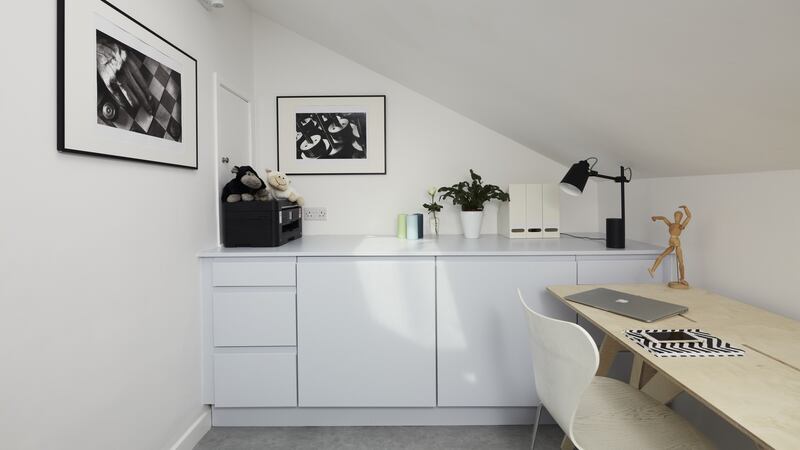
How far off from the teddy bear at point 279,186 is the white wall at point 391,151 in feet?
1.17

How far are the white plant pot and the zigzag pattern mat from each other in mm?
1487

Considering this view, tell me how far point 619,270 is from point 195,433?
2.18 m

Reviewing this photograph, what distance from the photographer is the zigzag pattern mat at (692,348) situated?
1220mm

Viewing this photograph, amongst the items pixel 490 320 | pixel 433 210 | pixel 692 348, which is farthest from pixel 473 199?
pixel 692 348

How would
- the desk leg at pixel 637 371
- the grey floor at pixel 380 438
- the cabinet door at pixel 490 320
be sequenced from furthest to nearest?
the cabinet door at pixel 490 320 < the grey floor at pixel 380 438 < the desk leg at pixel 637 371

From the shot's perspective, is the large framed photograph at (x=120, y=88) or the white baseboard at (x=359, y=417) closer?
the large framed photograph at (x=120, y=88)

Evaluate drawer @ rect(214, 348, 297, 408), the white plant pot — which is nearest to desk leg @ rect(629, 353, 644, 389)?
the white plant pot

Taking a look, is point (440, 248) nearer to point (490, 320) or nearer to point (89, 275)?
point (490, 320)

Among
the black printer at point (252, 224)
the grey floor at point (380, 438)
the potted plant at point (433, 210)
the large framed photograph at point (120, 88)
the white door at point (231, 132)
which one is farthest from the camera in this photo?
the potted plant at point (433, 210)

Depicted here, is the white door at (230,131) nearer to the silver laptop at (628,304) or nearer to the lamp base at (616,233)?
the silver laptop at (628,304)

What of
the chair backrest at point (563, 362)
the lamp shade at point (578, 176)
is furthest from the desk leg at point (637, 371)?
the lamp shade at point (578, 176)

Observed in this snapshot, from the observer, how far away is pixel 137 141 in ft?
5.58

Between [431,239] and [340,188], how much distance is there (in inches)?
28.3

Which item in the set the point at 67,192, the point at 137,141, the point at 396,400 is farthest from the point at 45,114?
the point at 396,400
